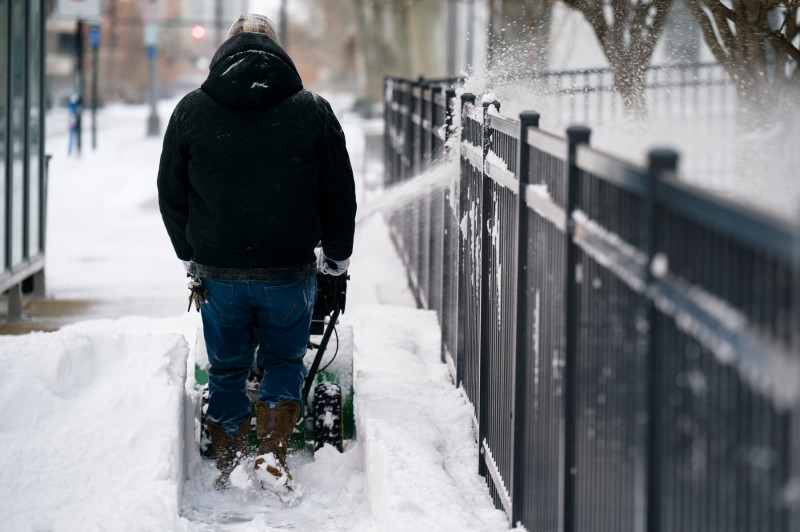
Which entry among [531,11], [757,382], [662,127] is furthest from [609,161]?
[531,11]

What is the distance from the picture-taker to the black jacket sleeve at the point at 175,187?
5082 millimetres

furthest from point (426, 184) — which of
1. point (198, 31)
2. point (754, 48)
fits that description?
point (198, 31)

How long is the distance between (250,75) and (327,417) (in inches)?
65.4

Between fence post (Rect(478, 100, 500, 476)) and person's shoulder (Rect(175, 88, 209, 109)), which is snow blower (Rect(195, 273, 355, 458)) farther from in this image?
person's shoulder (Rect(175, 88, 209, 109))

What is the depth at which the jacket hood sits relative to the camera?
4996 millimetres

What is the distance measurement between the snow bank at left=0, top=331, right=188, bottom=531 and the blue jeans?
0.77 ft

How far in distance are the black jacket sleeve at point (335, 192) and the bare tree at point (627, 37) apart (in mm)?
2960

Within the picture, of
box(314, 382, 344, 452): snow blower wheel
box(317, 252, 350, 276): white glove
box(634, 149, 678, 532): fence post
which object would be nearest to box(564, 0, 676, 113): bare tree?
box(317, 252, 350, 276): white glove

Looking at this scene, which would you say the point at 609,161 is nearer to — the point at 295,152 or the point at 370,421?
the point at 295,152

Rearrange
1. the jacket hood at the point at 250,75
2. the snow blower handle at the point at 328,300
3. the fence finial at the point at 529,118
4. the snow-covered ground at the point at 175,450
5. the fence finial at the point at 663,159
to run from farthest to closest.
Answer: the snow blower handle at the point at 328,300, the jacket hood at the point at 250,75, the snow-covered ground at the point at 175,450, the fence finial at the point at 529,118, the fence finial at the point at 663,159

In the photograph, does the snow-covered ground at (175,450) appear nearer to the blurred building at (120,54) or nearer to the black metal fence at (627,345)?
the black metal fence at (627,345)

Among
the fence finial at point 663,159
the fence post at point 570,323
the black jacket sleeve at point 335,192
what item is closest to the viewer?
the fence finial at point 663,159

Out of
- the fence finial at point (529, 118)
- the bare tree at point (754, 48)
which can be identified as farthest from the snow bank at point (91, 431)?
the bare tree at point (754, 48)

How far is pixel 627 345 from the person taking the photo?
8.46 feet
